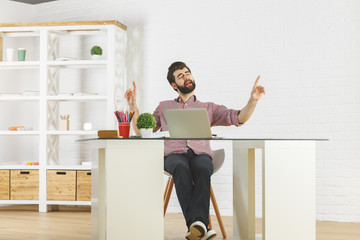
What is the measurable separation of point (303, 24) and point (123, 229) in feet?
9.68

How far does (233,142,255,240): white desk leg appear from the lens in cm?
341

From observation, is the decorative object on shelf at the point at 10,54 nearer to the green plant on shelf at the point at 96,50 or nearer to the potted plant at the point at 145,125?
the green plant on shelf at the point at 96,50

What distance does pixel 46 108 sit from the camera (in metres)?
5.56

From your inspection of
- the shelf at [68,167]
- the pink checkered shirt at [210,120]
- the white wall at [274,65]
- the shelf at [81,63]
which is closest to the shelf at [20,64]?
the shelf at [81,63]

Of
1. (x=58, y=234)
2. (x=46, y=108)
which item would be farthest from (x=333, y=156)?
(x=46, y=108)

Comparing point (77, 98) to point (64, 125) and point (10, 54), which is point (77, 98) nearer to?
point (64, 125)

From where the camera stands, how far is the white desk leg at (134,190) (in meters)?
2.89

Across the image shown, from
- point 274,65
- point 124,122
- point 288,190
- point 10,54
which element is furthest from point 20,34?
point 288,190

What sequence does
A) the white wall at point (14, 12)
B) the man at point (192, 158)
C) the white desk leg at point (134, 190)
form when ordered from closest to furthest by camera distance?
the white desk leg at point (134, 190)
the man at point (192, 158)
the white wall at point (14, 12)

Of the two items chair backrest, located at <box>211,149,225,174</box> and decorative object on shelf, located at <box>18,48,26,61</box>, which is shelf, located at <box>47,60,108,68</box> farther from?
chair backrest, located at <box>211,149,225,174</box>

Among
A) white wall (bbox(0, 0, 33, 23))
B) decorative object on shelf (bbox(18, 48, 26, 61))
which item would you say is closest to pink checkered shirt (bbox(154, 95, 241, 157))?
decorative object on shelf (bbox(18, 48, 26, 61))

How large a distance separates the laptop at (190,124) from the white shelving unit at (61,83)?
2423 mm

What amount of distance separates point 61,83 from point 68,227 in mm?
2229

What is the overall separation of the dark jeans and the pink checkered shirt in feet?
0.58
